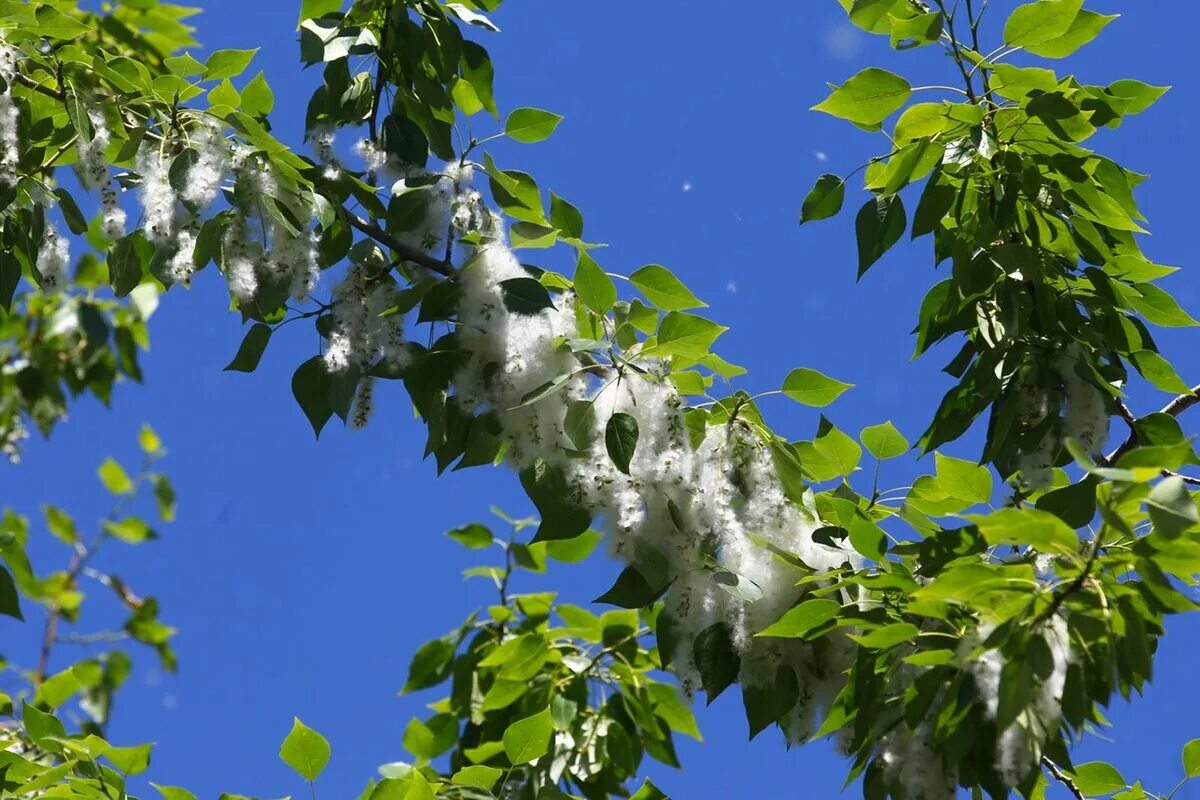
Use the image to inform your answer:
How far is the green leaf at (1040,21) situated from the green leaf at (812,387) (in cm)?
42

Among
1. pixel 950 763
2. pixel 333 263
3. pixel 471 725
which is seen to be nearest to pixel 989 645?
pixel 950 763

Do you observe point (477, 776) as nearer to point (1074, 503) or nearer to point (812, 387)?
point (812, 387)

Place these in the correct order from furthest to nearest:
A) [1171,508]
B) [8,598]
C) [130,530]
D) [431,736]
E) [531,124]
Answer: [130,530]
[431,736]
[531,124]
[8,598]
[1171,508]

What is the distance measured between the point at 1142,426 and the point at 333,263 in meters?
0.95

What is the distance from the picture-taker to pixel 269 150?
1337 mm

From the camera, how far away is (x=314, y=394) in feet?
4.63

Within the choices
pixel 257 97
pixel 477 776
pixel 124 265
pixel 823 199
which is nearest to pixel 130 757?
pixel 477 776

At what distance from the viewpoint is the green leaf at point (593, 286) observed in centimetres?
126

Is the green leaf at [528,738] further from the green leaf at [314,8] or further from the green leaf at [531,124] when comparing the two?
the green leaf at [314,8]

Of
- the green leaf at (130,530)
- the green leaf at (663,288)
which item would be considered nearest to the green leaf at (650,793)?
the green leaf at (663,288)

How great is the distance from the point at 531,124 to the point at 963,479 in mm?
648

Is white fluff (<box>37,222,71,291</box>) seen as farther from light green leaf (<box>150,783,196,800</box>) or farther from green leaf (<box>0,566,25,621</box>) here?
light green leaf (<box>150,783,196,800</box>)

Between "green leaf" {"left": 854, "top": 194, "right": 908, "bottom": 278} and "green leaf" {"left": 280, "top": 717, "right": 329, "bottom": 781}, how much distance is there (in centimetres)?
83

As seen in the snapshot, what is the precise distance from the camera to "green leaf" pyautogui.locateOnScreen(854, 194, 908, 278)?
143cm
